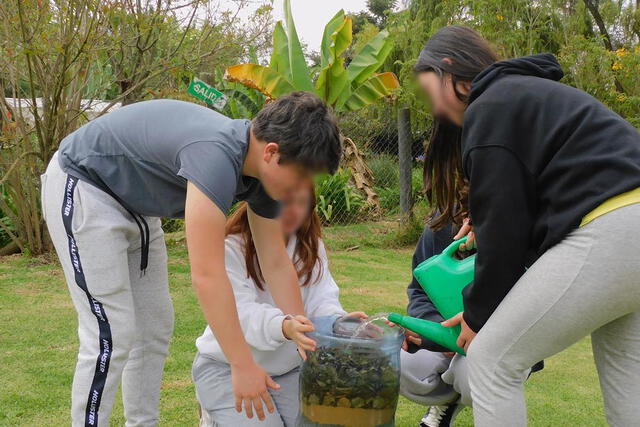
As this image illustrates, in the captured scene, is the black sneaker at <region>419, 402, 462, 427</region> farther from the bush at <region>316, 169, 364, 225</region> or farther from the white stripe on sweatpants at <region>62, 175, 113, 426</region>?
the bush at <region>316, 169, 364, 225</region>

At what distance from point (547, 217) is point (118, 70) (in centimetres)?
549

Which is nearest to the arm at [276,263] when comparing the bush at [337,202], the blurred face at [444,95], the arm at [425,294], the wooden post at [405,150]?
the arm at [425,294]

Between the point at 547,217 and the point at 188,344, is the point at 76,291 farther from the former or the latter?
the point at 188,344

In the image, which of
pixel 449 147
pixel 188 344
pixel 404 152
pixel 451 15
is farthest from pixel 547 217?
pixel 451 15

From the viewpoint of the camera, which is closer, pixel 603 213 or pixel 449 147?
pixel 603 213

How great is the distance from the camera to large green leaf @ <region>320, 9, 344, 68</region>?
7504mm

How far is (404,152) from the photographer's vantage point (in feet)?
25.0

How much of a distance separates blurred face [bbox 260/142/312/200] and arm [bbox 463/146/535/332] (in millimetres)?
459

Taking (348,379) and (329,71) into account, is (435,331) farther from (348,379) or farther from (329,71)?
(329,71)

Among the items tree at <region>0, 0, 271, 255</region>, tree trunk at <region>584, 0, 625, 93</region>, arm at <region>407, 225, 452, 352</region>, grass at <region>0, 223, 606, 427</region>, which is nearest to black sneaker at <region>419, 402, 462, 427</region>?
grass at <region>0, 223, 606, 427</region>

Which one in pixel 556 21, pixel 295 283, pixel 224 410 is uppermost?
pixel 556 21

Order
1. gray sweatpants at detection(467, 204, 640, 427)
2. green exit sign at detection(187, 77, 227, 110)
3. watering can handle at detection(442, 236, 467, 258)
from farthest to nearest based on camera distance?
green exit sign at detection(187, 77, 227, 110)
watering can handle at detection(442, 236, 467, 258)
gray sweatpants at detection(467, 204, 640, 427)

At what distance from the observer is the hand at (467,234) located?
231 centimetres

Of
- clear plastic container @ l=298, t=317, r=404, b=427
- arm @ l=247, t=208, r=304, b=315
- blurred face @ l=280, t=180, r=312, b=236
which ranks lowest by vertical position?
clear plastic container @ l=298, t=317, r=404, b=427
